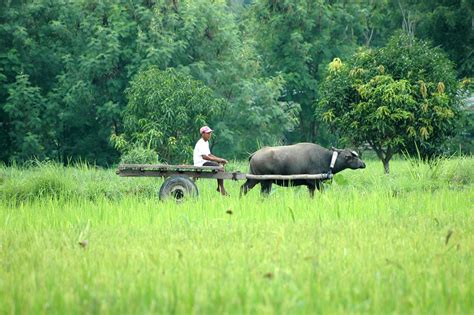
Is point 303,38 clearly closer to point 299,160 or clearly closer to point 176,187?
point 299,160

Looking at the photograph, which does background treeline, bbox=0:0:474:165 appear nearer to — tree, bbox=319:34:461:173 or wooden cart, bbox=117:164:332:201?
tree, bbox=319:34:461:173

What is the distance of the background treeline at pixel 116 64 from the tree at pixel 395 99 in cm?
617

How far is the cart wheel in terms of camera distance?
37.5ft

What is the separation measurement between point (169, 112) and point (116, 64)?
5785 mm

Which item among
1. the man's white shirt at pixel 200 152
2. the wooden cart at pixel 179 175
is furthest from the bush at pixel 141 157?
the wooden cart at pixel 179 175

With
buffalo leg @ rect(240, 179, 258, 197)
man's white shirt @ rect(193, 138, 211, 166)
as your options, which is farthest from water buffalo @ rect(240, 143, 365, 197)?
man's white shirt @ rect(193, 138, 211, 166)

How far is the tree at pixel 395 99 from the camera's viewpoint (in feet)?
54.5

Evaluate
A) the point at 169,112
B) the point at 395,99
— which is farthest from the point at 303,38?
the point at 395,99

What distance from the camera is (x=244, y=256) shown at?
6008mm

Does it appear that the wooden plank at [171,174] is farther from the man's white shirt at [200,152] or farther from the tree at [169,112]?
the tree at [169,112]

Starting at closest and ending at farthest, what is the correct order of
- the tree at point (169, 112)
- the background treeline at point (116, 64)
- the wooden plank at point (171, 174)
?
the wooden plank at point (171, 174) < the tree at point (169, 112) < the background treeline at point (116, 64)

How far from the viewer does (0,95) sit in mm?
26172

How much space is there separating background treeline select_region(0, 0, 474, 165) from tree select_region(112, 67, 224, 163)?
2259 millimetres

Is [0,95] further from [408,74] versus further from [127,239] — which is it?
[127,239]
